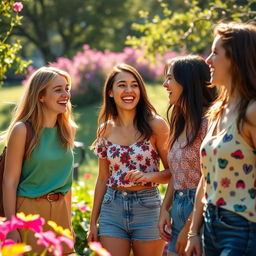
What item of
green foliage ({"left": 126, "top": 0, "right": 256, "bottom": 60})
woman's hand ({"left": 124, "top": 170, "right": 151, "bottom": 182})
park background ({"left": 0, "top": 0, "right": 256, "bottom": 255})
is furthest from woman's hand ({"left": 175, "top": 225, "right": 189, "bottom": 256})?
green foliage ({"left": 126, "top": 0, "right": 256, "bottom": 60})

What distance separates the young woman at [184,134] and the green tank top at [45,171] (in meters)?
0.74

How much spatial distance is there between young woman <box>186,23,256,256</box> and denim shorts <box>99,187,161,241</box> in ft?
3.97

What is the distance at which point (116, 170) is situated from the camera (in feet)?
15.6

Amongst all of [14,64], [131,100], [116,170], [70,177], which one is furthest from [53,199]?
[14,64]

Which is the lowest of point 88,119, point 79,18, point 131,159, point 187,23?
point 88,119

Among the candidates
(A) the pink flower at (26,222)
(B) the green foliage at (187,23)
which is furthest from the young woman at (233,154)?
(B) the green foliage at (187,23)

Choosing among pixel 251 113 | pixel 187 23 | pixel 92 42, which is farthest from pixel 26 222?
pixel 92 42

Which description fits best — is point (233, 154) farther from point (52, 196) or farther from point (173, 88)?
point (52, 196)

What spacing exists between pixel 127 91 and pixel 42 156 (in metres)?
0.76

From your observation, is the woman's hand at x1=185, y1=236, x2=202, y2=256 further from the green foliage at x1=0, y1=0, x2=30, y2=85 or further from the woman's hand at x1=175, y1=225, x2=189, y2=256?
the green foliage at x1=0, y1=0, x2=30, y2=85

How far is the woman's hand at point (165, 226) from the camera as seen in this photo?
418 cm

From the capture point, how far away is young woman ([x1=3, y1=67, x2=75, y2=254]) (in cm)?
443

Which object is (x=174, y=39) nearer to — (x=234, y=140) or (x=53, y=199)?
(x=53, y=199)

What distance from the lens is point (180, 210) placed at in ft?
13.4
